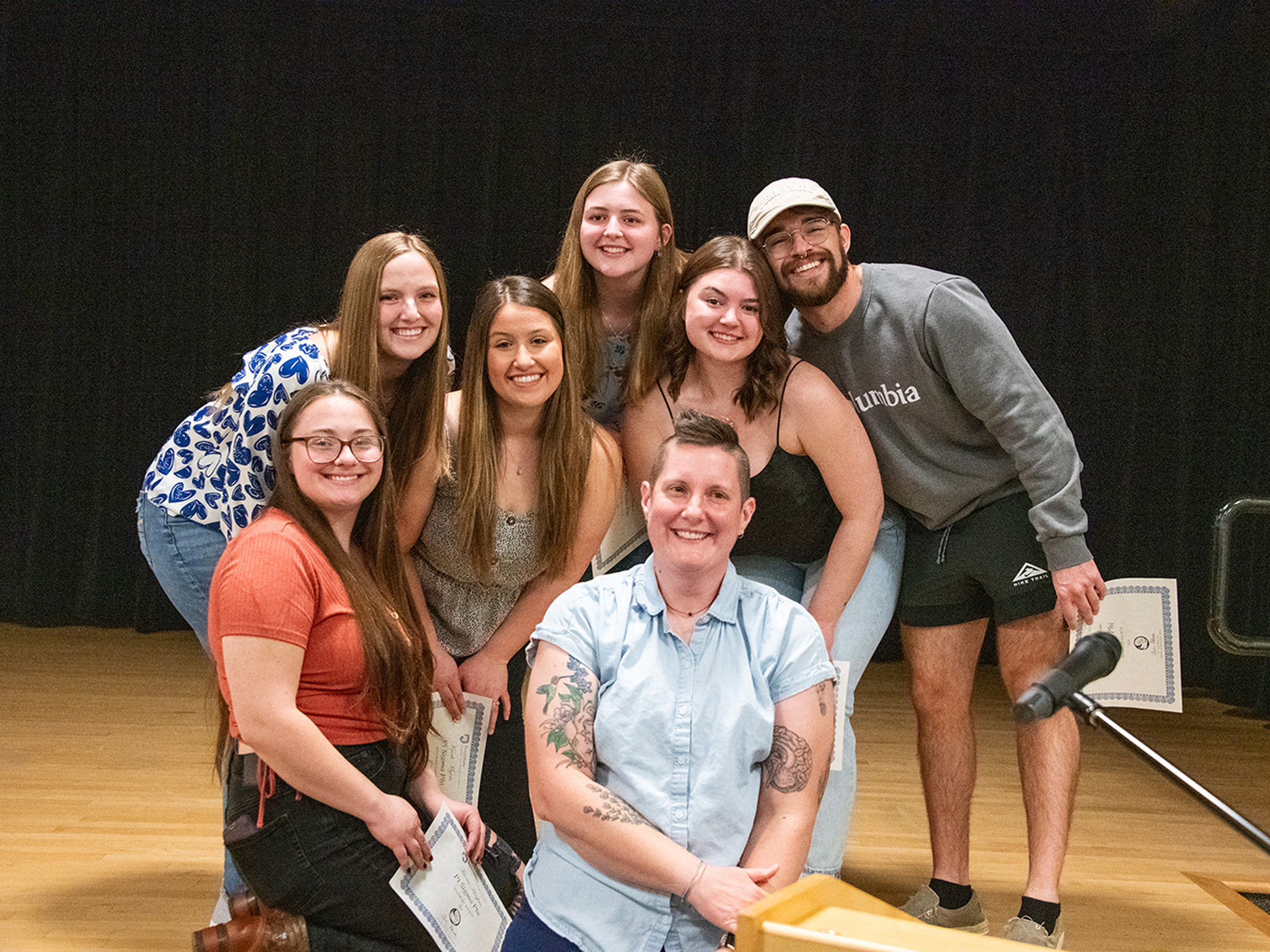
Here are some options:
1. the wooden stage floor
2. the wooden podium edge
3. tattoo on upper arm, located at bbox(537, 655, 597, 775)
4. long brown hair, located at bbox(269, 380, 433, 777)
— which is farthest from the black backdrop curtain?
tattoo on upper arm, located at bbox(537, 655, 597, 775)

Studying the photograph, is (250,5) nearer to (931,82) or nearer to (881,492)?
(931,82)

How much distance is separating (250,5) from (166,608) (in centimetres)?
345

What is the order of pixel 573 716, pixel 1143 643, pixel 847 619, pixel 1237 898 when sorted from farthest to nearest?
1. pixel 1237 898
2. pixel 847 619
3. pixel 1143 643
4. pixel 573 716

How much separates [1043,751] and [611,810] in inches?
55.4

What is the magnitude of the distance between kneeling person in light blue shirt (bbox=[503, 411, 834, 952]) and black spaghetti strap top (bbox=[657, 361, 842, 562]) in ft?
2.13

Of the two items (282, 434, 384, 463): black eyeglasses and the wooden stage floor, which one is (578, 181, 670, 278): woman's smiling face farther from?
the wooden stage floor

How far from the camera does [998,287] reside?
686 centimetres

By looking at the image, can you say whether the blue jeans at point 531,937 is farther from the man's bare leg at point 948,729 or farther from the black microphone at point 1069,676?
the man's bare leg at point 948,729

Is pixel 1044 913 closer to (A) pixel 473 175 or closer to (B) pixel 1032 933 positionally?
(B) pixel 1032 933

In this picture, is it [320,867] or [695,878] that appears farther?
[320,867]

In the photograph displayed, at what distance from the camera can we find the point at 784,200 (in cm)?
262

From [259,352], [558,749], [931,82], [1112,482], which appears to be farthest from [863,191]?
[558,749]

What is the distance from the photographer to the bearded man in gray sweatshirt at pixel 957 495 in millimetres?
2635

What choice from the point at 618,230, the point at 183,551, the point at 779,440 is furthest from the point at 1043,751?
the point at 183,551
